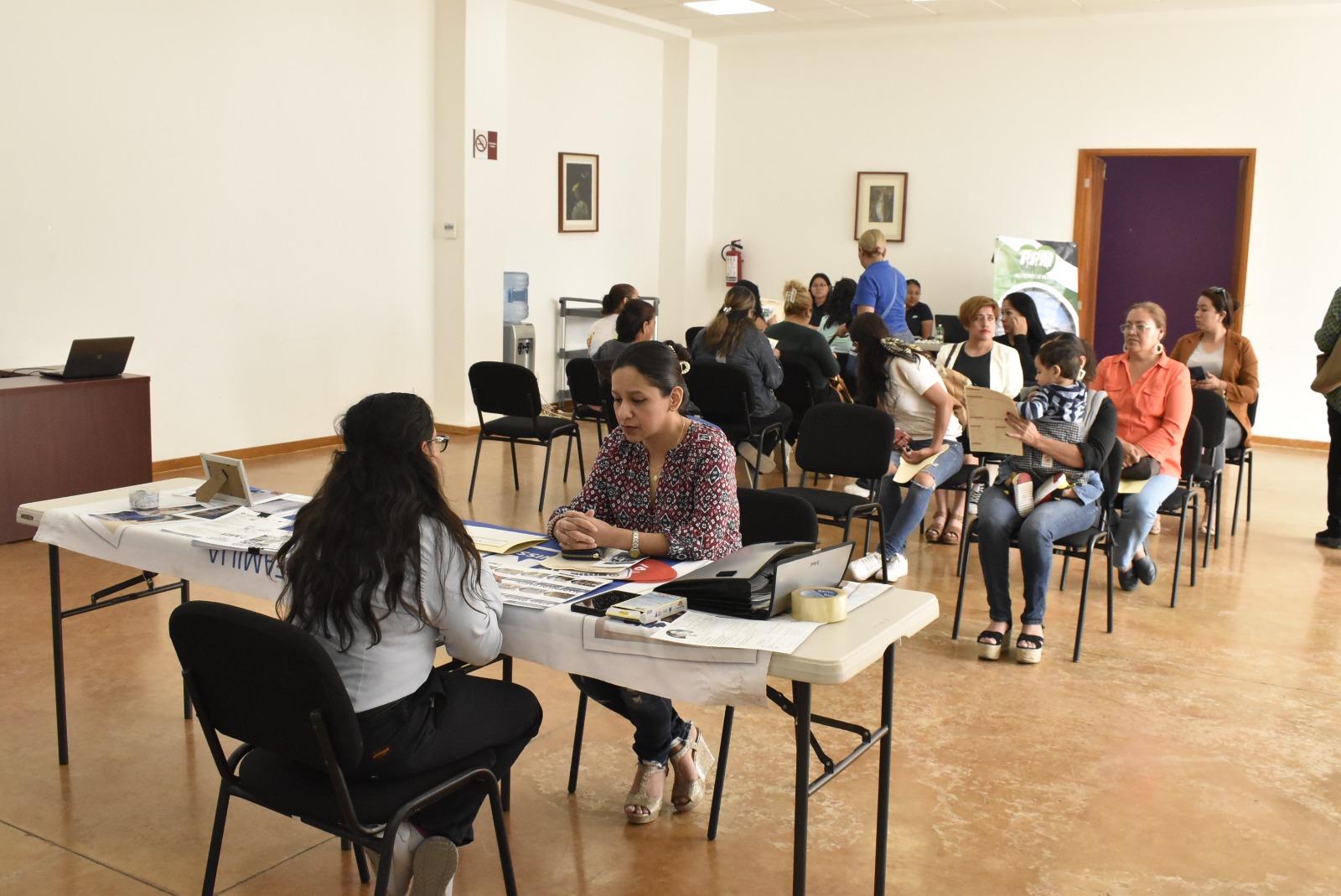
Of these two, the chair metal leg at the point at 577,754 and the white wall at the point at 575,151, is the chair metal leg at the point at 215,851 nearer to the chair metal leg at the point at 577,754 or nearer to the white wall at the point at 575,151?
the chair metal leg at the point at 577,754

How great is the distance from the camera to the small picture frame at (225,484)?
3.37 metres

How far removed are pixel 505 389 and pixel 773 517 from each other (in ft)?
12.2

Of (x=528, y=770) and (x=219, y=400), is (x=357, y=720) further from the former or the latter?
(x=219, y=400)

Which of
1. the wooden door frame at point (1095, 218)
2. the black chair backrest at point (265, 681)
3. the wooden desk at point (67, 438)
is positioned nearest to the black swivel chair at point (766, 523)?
the black chair backrest at point (265, 681)

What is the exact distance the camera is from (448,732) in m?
2.36

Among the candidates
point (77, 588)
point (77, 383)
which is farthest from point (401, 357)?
point (77, 588)

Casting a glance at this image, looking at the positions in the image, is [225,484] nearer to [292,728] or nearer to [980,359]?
[292,728]

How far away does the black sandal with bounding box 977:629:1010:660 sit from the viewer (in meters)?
4.37

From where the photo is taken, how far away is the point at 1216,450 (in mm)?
5793

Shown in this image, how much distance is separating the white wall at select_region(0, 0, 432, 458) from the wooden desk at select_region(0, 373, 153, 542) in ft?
2.94

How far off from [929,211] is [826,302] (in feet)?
5.53

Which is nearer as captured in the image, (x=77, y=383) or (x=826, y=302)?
(x=77, y=383)

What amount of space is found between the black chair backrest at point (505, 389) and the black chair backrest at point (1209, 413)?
3.33 meters

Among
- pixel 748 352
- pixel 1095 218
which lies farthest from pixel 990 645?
pixel 1095 218
